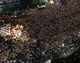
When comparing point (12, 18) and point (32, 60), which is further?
point (12, 18)

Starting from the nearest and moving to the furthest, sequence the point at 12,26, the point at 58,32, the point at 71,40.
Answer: the point at 71,40 < the point at 58,32 < the point at 12,26

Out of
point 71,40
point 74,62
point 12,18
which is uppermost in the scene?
point 12,18

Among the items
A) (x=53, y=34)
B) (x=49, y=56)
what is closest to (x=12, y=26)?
(x=53, y=34)

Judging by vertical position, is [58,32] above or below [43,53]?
above

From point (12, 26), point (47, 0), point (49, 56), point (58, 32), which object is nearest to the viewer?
point (49, 56)

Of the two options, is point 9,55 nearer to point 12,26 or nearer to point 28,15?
point 12,26

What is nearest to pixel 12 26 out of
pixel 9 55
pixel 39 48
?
pixel 9 55
